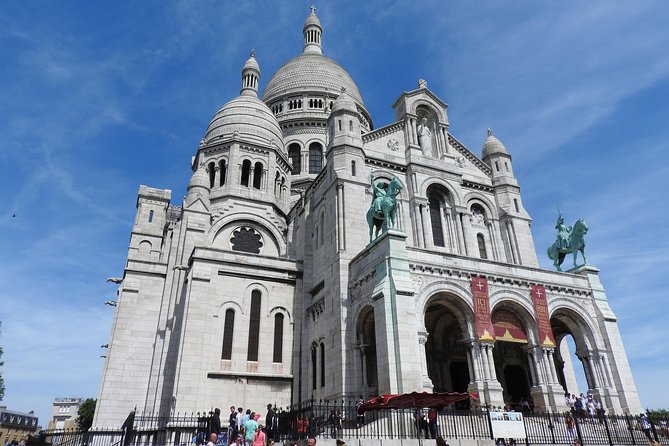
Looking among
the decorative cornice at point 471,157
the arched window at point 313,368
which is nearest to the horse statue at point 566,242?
the decorative cornice at point 471,157

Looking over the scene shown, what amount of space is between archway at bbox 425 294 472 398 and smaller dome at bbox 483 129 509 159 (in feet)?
47.9

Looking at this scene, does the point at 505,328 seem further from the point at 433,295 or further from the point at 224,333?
the point at 224,333

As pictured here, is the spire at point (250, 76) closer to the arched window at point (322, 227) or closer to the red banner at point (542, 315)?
the arched window at point (322, 227)

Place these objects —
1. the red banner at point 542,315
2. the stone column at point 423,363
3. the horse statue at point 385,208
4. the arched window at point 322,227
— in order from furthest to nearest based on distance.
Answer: the arched window at point 322,227, the horse statue at point 385,208, the red banner at point 542,315, the stone column at point 423,363

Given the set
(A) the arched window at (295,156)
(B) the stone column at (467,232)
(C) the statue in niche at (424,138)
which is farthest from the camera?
(A) the arched window at (295,156)

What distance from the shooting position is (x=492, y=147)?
115 feet

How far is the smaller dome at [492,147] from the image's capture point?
3466cm

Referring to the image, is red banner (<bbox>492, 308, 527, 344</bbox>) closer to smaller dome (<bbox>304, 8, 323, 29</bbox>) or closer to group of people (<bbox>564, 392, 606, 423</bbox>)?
group of people (<bbox>564, 392, 606, 423</bbox>)

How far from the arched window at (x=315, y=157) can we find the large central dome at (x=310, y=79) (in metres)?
7.78

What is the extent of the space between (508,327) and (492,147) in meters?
16.4

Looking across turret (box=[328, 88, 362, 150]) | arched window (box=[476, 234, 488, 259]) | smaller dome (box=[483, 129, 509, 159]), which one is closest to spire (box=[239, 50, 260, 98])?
turret (box=[328, 88, 362, 150])

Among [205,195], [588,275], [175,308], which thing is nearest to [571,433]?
[588,275]

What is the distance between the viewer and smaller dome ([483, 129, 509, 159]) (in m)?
34.7

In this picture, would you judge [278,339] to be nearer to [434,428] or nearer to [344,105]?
[434,428]
